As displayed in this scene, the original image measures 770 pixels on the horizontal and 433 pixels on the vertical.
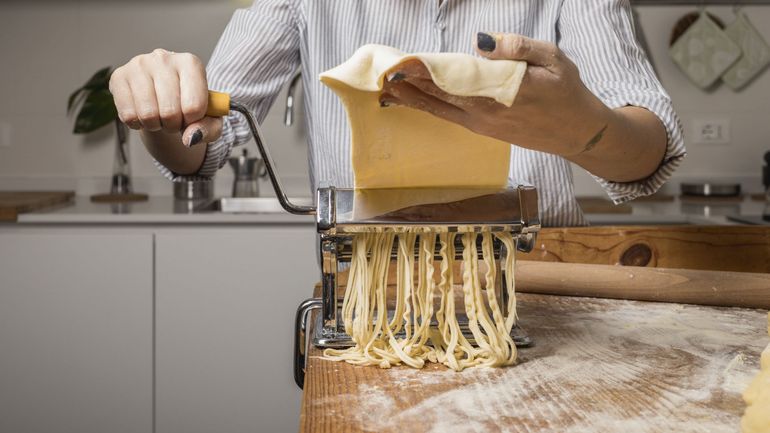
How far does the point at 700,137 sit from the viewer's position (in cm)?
274

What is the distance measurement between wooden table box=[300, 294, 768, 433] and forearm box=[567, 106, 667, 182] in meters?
0.19

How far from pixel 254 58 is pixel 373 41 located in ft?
0.64

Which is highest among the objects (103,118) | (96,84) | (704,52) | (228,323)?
(704,52)


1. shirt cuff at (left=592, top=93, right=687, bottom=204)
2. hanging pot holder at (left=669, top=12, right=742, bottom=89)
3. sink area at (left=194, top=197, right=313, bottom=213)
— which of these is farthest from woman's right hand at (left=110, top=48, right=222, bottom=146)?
hanging pot holder at (left=669, top=12, right=742, bottom=89)

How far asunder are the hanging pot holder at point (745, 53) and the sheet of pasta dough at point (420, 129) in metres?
2.21

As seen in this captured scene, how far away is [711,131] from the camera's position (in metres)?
2.74

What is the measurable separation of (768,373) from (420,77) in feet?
1.22

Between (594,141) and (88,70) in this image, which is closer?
(594,141)

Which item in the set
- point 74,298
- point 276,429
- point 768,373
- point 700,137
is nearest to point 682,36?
point 700,137

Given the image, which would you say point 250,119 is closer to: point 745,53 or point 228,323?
point 228,323

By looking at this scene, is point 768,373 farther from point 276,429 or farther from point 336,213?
point 276,429

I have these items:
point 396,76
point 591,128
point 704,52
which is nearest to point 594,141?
point 591,128

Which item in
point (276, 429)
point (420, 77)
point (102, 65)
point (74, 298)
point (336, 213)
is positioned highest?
point (102, 65)

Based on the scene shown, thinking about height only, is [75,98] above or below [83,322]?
above
